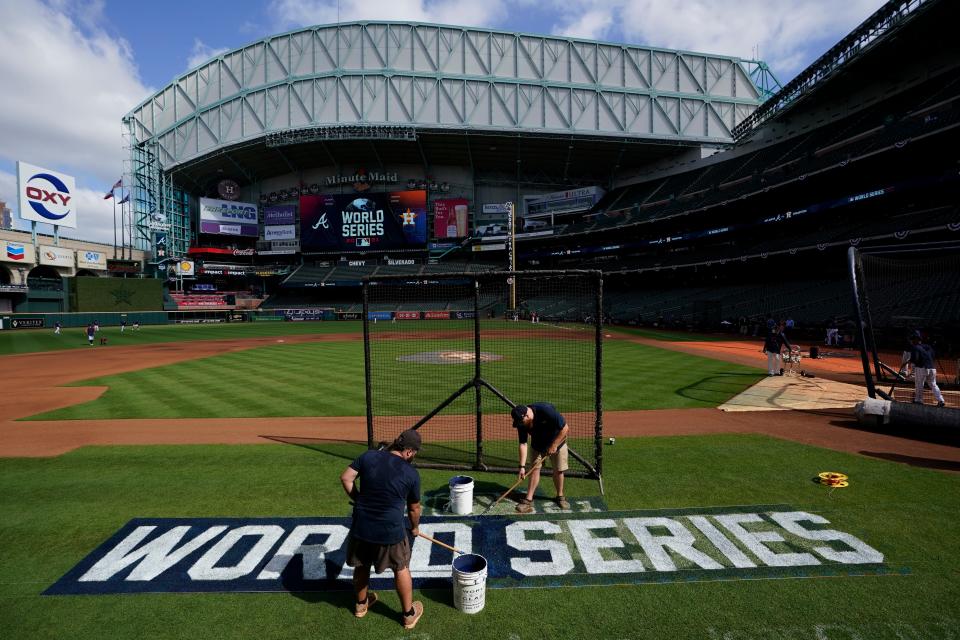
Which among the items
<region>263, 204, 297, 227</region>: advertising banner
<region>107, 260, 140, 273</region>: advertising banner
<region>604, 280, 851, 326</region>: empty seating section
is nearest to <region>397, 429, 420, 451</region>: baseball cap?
<region>604, 280, 851, 326</region>: empty seating section

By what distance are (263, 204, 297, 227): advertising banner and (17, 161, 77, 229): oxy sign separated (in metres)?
24.0

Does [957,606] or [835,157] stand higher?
[835,157]

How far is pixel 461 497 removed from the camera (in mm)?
6207

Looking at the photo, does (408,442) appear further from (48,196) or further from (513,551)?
(48,196)

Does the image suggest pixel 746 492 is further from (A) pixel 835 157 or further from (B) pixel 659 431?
(A) pixel 835 157

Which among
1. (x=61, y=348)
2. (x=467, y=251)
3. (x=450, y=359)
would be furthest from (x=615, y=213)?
(x=61, y=348)

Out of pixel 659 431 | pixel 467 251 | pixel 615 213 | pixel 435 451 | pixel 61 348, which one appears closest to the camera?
pixel 435 451

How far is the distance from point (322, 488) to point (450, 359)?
15492mm

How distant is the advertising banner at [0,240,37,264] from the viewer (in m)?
52.3

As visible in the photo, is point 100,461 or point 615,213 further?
point 615,213

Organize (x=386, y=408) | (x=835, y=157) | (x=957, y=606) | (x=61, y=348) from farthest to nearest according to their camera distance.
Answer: (x=835, y=157)
(x=61, y=348)
(x=386, y=408)
(x=957, y=606)

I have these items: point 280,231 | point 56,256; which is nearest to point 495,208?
point 280,231

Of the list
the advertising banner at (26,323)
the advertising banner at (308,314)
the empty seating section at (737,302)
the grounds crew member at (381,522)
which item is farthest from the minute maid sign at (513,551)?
the advertising banner at (308,314)

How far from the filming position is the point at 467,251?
237 ft
